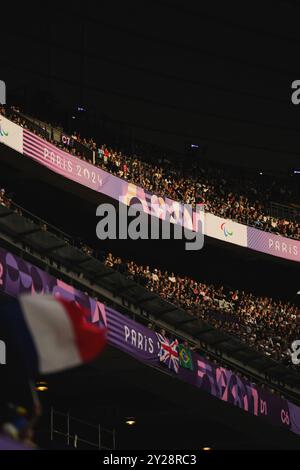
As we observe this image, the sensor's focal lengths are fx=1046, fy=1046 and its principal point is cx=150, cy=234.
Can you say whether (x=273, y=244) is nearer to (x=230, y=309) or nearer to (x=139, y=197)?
(x=230, y=309)

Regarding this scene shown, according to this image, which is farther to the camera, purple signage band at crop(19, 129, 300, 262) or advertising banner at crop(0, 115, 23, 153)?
purple signage band at crop(19, 129, 300, 262)

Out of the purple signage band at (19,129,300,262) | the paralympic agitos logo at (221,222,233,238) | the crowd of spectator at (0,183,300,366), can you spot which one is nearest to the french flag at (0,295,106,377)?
the crowd of spectator at (0,183,300,366)

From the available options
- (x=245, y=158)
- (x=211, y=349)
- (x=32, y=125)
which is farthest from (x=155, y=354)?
(x=245, y=158)

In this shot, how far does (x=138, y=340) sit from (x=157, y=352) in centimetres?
89

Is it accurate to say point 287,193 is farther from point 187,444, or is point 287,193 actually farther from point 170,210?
point 187,444

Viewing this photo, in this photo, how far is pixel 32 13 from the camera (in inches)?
1507

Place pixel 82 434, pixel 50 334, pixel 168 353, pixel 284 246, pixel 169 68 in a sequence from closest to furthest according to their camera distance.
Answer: pixel 50 334
pixel 168 353
pixel 82 434
pixel 169 68
pixel 284 246

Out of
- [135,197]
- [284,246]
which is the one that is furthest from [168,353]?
[284,246]

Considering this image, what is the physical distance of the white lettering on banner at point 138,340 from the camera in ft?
87.3

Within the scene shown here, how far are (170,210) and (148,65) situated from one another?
24.0 ft

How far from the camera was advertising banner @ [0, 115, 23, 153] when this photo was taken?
105ft

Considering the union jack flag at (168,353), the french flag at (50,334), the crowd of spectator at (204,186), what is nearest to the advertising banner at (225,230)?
the crowd of spectator at (204,186)

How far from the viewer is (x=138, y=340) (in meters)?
26.9

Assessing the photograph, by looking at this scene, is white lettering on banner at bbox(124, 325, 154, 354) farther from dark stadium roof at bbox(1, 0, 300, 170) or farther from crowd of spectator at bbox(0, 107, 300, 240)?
dark stadium roof at bbox(1, 0, 300, 170)
